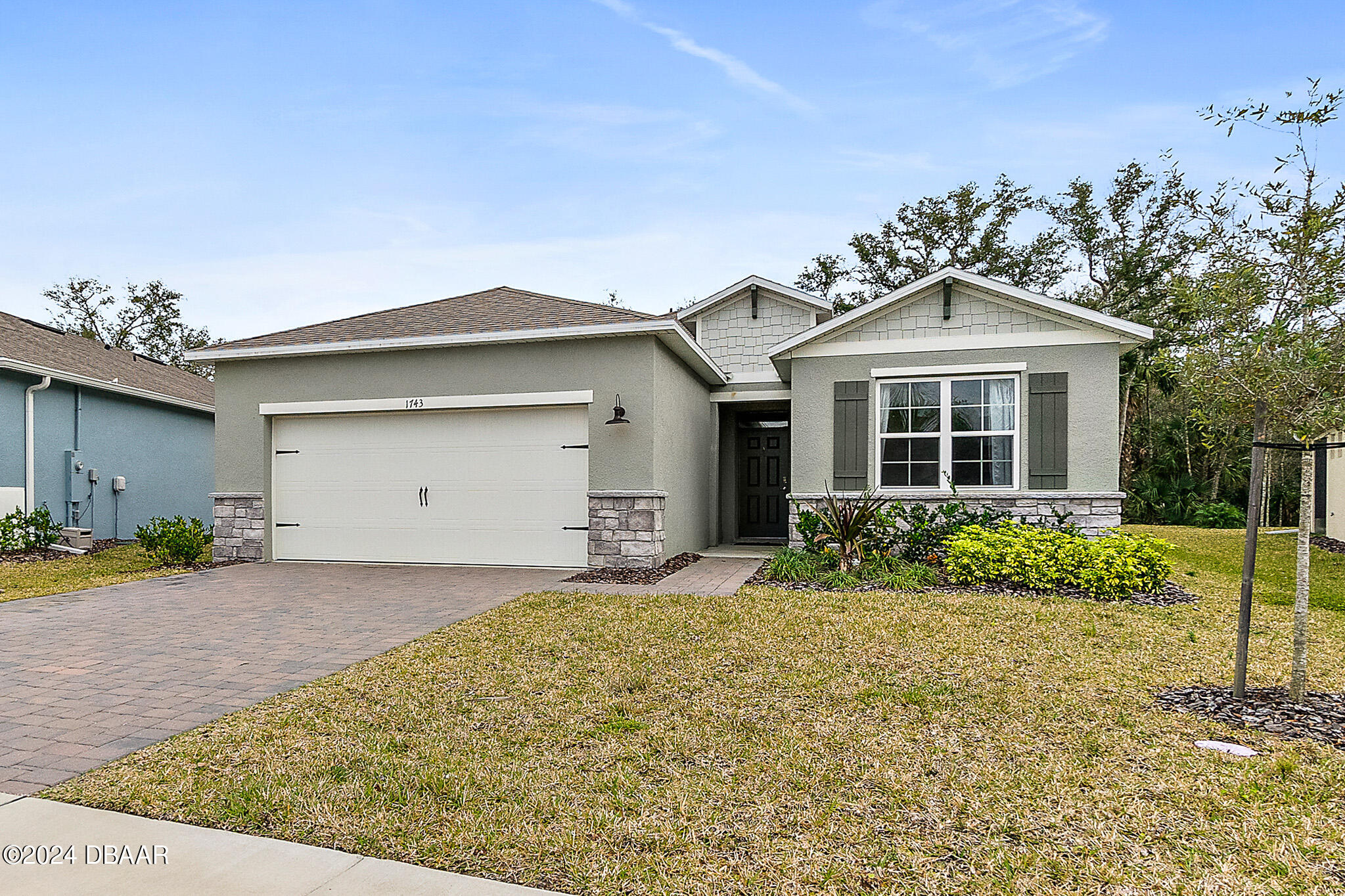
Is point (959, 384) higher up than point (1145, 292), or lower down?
lower down

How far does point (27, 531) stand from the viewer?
1187 centimetres

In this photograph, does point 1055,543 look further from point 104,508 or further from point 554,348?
point 104,508

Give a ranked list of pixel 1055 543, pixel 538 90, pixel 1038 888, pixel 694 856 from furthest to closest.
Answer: pixel 538 90 < pixel 1055 543 < pixel 694 856 < pixel 1038 888

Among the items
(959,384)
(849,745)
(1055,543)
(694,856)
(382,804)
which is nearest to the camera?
(694,856)

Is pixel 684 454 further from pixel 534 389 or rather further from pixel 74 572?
pixel 74 572

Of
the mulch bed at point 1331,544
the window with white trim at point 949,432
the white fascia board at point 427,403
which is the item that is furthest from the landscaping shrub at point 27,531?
the mulch bed at point 1331,544

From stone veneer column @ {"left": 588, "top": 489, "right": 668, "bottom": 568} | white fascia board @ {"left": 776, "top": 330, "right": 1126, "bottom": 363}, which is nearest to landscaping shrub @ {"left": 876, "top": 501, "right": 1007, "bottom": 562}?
white fascia board @ {"left": 776, "top": 330, "right": 1126, "bottom": 363}

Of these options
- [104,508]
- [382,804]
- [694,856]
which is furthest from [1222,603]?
[104,508]

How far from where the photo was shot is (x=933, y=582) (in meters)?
8.45

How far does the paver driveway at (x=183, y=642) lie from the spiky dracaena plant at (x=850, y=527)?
336cm

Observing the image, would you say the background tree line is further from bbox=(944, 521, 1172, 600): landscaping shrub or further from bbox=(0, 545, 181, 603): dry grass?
bbox=(0, 545, 181, 603): dry grass

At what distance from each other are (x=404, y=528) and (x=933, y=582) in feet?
22.5

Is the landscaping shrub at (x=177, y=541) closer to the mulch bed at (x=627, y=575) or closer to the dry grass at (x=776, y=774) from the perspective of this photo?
the mulch bed at (x=627, y=575)

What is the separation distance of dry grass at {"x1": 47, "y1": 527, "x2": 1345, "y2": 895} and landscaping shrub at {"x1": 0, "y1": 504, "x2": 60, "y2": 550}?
9.93m
